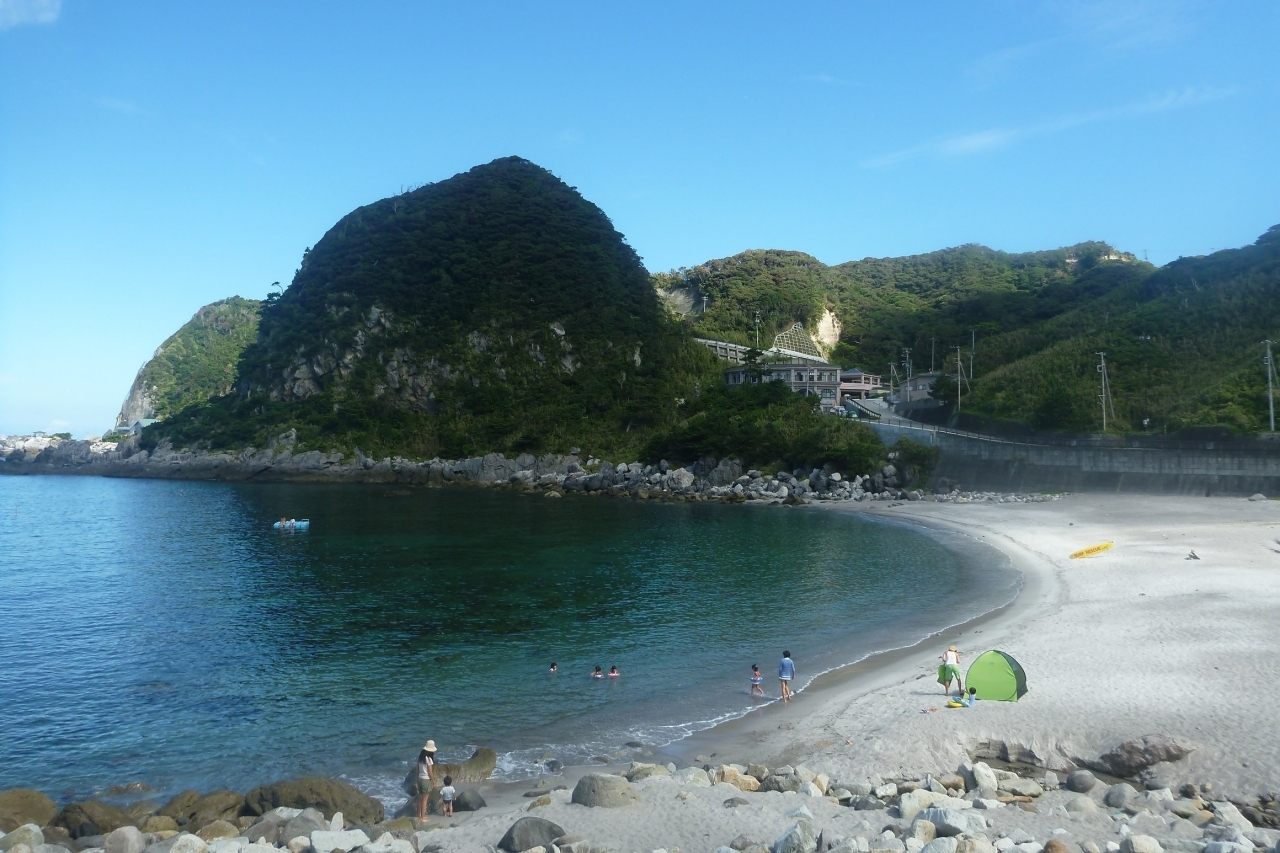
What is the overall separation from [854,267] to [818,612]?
17423 centimetres

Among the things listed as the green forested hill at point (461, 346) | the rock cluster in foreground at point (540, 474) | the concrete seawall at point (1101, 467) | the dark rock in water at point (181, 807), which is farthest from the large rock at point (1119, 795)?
the green forested hill at point (461, 346)

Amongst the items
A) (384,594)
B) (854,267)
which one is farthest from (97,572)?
(854,267)

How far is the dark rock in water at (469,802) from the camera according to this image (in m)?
13.0

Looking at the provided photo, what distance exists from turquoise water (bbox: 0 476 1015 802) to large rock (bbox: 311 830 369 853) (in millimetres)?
2553

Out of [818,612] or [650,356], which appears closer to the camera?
[818,612]

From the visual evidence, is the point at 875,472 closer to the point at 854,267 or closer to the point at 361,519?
the point at 361,519

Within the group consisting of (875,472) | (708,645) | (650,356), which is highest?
(650,356)

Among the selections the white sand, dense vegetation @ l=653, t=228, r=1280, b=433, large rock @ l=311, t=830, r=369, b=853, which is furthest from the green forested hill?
large rock @ l=311, t=830, r=369, b=853

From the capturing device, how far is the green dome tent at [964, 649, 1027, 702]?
1598cm

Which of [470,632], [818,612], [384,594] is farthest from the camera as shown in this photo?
[384,594]

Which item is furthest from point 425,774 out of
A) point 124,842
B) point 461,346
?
point 461,346

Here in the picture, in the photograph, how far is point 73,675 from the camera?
2062cm

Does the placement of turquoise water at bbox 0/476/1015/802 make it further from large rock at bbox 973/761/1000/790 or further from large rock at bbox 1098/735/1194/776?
large rock at bbox 1098/735/1194/776

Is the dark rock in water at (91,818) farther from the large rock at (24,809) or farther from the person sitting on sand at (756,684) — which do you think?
the person sitting on sand at (756,684)
